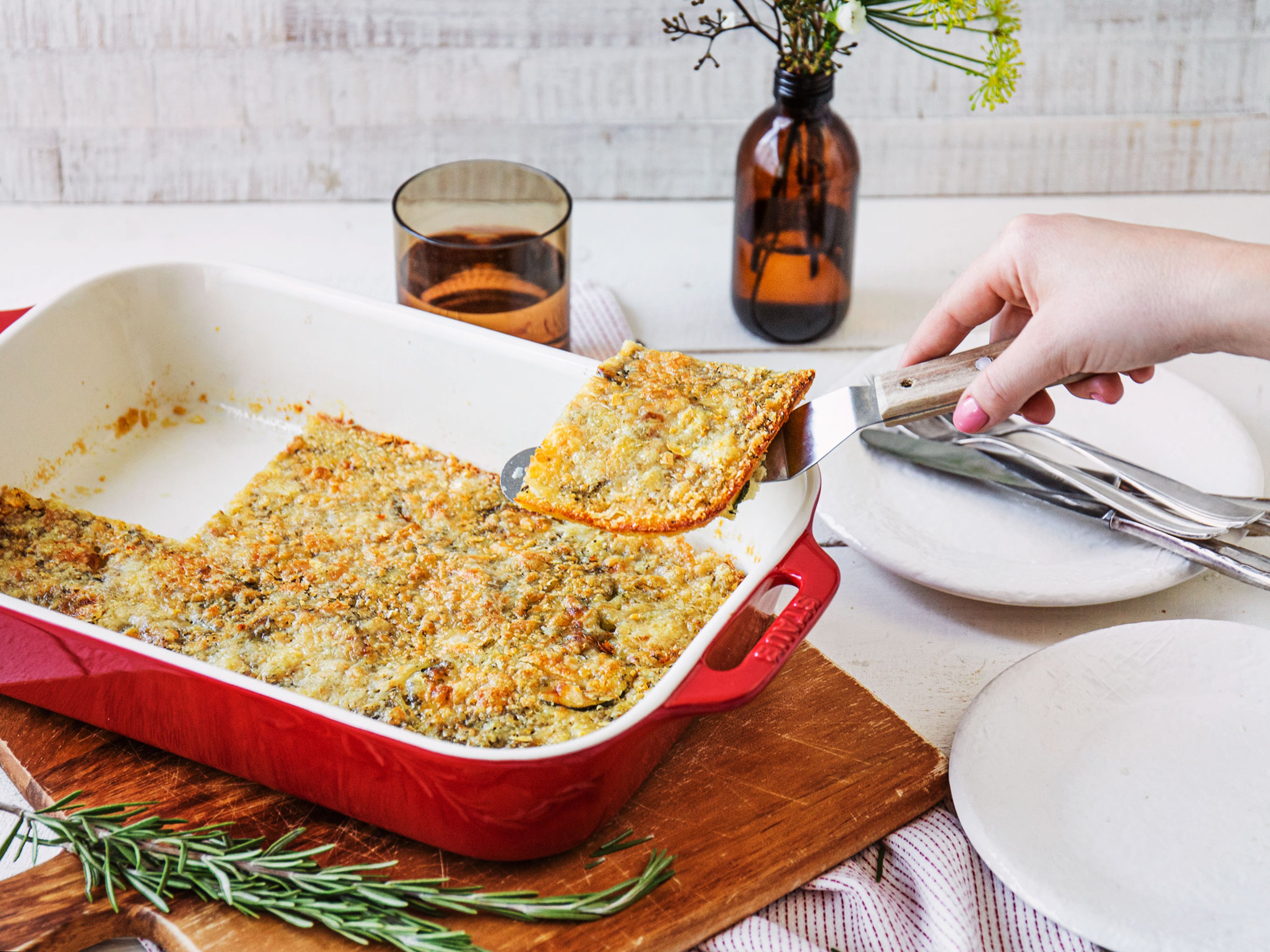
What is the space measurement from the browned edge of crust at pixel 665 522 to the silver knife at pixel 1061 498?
1.35 ft

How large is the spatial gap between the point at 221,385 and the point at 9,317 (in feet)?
0.97

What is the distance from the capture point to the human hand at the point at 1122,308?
1.27m

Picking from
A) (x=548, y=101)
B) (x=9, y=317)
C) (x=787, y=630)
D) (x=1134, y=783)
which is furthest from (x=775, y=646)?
(x=548, y=101)

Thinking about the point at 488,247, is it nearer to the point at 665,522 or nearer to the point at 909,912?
the point at 665,522

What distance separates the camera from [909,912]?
4.04 ft

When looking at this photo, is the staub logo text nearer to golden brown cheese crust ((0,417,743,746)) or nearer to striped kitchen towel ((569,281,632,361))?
golden brown cheese crust ((0,417,743,746))

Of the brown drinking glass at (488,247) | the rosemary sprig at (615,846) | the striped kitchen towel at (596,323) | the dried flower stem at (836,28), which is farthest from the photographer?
the striped kitchen towel at (596,323)

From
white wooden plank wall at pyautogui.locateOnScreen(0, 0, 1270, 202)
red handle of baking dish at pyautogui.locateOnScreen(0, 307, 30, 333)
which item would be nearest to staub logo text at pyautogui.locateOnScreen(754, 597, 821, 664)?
red handle of baking dish at pyautogui.locateOnScreen(0, 307, 30, 333)

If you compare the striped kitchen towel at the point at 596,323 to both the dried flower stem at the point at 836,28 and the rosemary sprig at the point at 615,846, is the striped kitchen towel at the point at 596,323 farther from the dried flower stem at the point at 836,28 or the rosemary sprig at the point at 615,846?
the rosemary sprig at the point at 615,846

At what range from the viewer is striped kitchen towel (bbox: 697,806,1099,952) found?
1179mm

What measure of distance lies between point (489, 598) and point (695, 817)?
357 mm

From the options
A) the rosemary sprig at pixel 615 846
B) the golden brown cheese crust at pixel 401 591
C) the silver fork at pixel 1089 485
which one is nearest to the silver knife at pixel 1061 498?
the silver fork at pixel 1089 485

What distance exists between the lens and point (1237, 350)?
1.31 metres

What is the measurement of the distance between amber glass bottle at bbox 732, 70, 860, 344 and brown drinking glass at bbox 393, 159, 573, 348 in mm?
311
